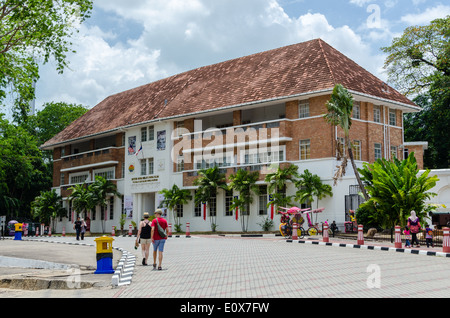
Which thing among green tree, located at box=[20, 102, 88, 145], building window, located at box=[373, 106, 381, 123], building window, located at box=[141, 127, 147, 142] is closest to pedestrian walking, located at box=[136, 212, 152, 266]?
building window, located at box=[373, 106, 381, 123]

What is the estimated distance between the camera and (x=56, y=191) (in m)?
57.4

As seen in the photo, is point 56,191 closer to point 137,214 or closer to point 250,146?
point 137,214

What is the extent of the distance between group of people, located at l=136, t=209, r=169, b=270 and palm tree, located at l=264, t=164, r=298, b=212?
18345mm

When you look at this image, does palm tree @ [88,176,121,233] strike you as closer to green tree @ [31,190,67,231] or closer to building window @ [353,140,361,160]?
green tree @ [31,190,67,231]

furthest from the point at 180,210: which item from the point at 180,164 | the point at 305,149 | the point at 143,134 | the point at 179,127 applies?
the point at 305,149

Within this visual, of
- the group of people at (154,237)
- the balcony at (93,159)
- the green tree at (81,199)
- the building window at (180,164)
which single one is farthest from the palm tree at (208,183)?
the group of people at (154,237)

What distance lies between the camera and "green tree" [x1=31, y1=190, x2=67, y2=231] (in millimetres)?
53688

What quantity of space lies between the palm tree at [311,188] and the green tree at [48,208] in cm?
2794

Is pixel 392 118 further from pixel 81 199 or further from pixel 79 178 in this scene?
pixel 79 178

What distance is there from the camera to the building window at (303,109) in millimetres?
36969

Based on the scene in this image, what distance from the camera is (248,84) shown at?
41.0m

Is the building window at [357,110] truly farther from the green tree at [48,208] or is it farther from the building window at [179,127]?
the green tree at [48,208]
